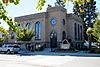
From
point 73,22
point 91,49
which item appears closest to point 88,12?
point 73,22

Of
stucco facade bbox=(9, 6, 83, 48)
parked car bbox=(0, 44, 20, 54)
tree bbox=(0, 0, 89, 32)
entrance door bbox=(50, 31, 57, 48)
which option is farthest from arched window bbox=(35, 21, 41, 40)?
tree bbox=(0, 0, 89, 32)

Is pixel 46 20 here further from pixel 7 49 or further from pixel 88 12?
pixel 88 12

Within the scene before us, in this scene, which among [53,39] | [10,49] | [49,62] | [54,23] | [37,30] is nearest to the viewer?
[49,62]

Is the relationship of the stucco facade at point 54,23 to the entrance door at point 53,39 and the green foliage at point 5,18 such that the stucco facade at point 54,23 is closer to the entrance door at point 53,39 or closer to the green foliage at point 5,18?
the entrance door at point 53,39

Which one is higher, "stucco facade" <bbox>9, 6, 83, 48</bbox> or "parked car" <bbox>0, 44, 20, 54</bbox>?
"stucco facade" <bbox>9, 6, 83, 48</bbox>

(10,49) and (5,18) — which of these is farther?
(10,49)

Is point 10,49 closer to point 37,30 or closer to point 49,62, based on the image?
point 37,30

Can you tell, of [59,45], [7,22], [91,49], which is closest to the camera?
[7,22]

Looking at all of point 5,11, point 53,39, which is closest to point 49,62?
point 5,11

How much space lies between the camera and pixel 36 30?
175ft

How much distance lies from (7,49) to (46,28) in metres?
11.4

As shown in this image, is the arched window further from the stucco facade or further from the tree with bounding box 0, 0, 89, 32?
the tree with bounding box 0, 0, 89, 32

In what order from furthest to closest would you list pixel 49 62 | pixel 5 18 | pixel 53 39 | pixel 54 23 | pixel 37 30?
pixel 37 30, pixel 53 39, pixel 54 23, pixel 49 62, pixel 5 18

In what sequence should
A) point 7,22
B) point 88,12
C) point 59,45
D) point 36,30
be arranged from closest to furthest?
point 7,22 → point 59,45 → point 36,30 → point 88,12
